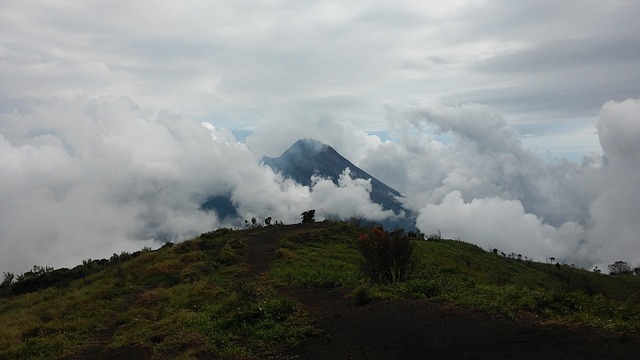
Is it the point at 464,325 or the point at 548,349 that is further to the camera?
the point at 464,325

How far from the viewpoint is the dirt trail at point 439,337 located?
8.05 metres

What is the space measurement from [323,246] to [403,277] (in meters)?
16.0

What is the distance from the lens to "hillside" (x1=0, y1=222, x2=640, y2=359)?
8.95 meters

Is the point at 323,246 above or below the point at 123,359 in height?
above

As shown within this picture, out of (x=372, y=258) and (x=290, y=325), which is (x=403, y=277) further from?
(x=290, y=325)

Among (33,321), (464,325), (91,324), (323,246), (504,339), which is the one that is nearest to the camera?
(504,339)

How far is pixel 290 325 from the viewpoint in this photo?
39.5 feet

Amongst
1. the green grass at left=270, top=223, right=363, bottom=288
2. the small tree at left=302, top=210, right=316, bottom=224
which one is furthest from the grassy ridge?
the small tree at left=302, top=210, right=316, bottom=224

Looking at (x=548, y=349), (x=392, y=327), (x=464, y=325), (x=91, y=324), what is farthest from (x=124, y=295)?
(x=548, y=349)

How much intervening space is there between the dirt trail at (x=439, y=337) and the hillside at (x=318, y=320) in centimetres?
3

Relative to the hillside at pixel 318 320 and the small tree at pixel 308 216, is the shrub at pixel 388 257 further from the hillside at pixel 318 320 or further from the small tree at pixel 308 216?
the small tree at pixel 308 216

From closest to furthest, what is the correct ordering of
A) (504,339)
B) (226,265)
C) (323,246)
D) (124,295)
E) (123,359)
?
(504,339) → (123,359) → (124,295) → (226,265) → (323,246)

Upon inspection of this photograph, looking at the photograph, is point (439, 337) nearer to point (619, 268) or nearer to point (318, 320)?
point (318, 320)

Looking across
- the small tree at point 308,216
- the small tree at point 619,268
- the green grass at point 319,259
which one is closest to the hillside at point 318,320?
the green grass at point 319,259
